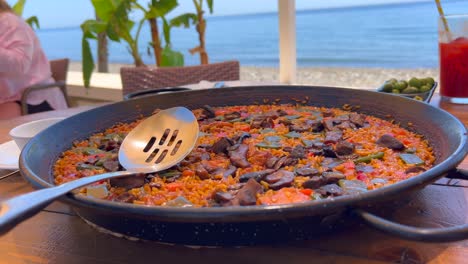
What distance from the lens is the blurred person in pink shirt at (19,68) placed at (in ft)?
8.01

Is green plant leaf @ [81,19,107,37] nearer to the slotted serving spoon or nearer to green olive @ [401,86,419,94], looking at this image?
green olive @ [401,86,419,94]

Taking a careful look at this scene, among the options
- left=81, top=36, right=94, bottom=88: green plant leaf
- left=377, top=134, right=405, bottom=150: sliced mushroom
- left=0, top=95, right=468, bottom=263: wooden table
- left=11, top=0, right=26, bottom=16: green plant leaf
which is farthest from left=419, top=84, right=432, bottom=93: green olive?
left=11, top=0, right=26, bottom=16: green plant leaf

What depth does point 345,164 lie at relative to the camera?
78 cm

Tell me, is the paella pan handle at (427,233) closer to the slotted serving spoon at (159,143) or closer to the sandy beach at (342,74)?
the slotted serving spoon at (159,143)

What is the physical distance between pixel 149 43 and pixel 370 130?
244 centimetres

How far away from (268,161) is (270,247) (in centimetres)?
25

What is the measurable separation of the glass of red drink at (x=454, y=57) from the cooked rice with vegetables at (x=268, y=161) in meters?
0.45

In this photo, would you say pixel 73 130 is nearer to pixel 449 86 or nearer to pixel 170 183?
pixel 170 183

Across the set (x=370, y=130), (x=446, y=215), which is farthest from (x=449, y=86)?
(x=446, y=215)

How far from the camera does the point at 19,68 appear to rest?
2.45m

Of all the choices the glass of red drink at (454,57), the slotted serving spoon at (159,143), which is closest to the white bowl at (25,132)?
the slotted serving spoon at (159,143)

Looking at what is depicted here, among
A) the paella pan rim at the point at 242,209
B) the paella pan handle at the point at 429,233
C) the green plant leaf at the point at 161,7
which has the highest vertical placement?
the green plant leaf at the point at 161,7

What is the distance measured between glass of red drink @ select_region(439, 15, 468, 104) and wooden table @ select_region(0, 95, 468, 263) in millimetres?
761

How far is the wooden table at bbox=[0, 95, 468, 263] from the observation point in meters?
0.53
